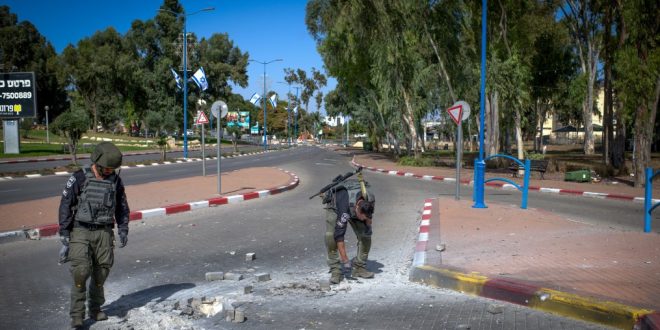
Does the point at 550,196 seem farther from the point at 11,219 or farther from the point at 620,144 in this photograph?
the point at 11,219

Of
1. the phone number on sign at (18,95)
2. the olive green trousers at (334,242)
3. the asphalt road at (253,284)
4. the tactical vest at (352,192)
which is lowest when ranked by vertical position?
the asphalt road at (253,284)

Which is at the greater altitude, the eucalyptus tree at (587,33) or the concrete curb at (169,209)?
the eucalyptus tree at (587,33)

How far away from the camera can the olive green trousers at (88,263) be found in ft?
14.1

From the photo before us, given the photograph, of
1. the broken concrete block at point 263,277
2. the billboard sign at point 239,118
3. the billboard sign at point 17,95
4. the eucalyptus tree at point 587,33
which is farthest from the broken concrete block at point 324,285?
the billboard sign at point 239,118

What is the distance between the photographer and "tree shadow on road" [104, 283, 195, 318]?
4.84 metres

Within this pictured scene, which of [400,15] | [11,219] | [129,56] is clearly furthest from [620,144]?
[129,56]

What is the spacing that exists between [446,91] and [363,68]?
26.6ft

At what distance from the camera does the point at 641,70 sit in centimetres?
1739

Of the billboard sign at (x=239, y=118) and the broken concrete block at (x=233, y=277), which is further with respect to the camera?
the billboard sign at (x=239, y=118)

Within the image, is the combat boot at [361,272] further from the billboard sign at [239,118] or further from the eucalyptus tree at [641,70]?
the billboard sign at [239,118]

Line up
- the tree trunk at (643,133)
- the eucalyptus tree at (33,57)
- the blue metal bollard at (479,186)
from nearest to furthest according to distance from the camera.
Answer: the blue metal bollard at (479,186)
the tree trunk at (643,133)
the eucalyptus tree at (33,57)

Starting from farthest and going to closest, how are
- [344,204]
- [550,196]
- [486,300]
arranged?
1. [550,196]
2. [344,204]
3. [486,300]

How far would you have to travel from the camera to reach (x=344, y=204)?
18.4 feet

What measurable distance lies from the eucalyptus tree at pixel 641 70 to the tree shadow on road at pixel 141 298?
17.2 m
